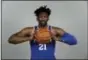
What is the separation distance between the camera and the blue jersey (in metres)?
1.54

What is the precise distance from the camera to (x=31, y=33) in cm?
154

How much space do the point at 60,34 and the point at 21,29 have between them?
297mm

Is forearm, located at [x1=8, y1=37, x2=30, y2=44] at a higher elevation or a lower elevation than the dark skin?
lower

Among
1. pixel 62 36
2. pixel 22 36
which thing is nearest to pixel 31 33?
pixel 22 36

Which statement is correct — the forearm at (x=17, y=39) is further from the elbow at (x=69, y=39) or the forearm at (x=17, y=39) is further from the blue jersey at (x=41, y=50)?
the elbow at (x=69, y=39)

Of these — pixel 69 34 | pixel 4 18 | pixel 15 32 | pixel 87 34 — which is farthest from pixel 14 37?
pixel 87 34

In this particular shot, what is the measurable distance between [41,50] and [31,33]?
149 mm

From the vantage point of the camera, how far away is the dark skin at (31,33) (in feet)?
5.04

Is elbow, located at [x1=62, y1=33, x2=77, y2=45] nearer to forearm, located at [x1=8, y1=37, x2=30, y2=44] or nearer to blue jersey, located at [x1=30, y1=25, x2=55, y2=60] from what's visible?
blue jersey, located at [x1=30, y1=25, x2=55, y2=60]

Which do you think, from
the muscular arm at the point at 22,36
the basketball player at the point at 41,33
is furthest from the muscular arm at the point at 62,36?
the muscular arm at the point at 22,36

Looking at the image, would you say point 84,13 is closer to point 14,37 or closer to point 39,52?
point 39,52

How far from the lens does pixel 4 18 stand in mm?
1542

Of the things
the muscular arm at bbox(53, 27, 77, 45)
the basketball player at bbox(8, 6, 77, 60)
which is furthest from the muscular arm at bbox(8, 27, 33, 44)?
the muscular arm at bbox(53, 27, 77, 45)

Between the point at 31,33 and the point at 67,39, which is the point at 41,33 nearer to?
the point at 31,33
